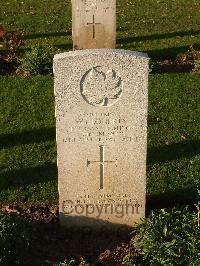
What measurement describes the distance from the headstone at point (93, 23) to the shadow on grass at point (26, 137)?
337cm

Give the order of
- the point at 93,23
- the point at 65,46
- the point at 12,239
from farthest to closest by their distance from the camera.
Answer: the point at 65,46
the point at 93,23
the point at 12,239

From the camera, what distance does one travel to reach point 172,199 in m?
6.29

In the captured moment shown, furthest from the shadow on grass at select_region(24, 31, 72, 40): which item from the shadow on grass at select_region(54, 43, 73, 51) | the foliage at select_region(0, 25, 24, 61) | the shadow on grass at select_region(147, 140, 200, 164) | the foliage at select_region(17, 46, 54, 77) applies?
the shadow on grass at select_region(147, 140, 200, 164)

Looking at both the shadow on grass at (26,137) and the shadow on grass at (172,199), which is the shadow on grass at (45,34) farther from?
the shadow on grass at (172,199)

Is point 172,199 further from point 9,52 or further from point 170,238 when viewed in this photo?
point 9,52

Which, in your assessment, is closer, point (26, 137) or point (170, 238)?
point (170, 238)

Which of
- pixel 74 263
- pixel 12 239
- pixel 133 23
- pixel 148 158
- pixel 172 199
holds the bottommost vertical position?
pixel 74 263

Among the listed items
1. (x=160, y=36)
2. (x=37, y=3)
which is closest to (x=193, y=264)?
(x=160, y=36)

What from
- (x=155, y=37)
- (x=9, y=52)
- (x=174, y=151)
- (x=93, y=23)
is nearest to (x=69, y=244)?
(x=174, y=151)

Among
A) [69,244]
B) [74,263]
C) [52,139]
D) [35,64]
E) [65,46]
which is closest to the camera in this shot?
[74,263]

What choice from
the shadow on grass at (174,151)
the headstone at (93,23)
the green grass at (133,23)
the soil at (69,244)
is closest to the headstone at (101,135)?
the soil at (69,244)

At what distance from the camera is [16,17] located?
14.6m

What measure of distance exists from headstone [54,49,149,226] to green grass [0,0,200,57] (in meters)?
6.15

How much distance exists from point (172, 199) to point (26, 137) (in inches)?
102
